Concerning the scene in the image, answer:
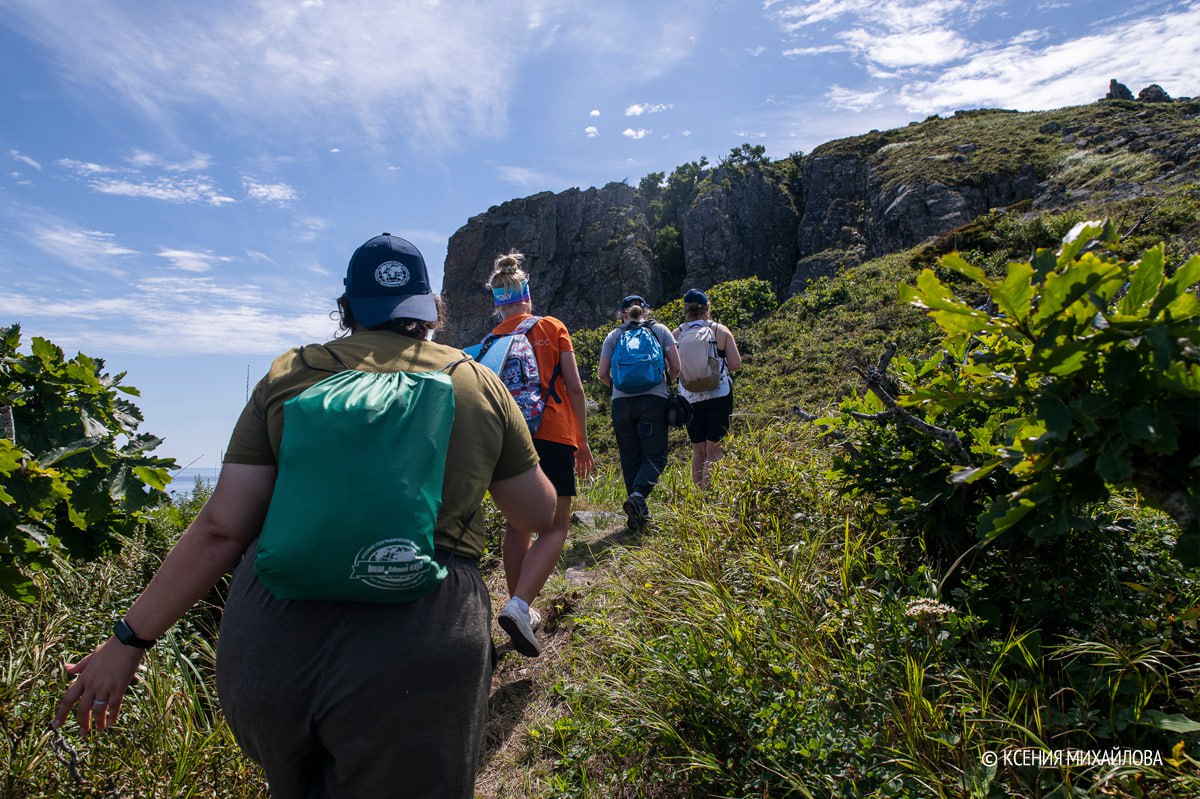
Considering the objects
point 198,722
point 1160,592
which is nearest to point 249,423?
point 198,722

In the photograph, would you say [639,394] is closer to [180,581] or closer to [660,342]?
[660,342]

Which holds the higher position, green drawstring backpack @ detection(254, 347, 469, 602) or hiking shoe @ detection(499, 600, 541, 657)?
green drawstring backpack @ detection(254, 347, 469, 602)

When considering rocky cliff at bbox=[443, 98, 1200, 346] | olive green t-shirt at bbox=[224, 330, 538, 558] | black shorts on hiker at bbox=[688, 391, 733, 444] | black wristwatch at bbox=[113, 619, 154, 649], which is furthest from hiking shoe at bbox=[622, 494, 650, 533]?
rocky cliff at bbox=[443, 98, 1200, 346]

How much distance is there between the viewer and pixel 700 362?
5527mm

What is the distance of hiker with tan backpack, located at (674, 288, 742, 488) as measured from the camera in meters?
5.54

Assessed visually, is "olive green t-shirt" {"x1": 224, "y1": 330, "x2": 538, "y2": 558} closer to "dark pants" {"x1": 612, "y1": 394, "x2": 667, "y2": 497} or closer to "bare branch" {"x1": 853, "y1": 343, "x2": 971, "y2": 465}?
"bare branch" {"x1": 853, "y1": 343, "x2": 971, "y2": 465}

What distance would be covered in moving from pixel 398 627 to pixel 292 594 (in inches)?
8.8

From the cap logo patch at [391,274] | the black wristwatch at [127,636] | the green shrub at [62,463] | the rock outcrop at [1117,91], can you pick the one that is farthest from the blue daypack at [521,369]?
the rock outcrop at [1117,91]

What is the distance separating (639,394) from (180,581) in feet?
13.2

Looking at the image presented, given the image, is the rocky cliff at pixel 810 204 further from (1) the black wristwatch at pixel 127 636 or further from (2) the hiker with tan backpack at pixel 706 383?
(1) the black wristwatch at pixel 127 636

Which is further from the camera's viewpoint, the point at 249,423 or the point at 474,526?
the point at 474,526

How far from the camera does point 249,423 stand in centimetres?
160

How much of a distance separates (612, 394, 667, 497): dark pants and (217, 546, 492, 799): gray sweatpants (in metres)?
3.87

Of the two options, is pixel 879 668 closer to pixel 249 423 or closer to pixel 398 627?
pixel 398 627
